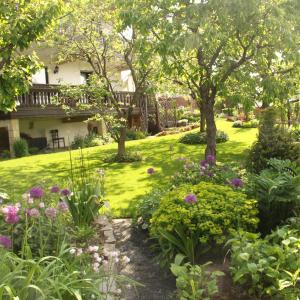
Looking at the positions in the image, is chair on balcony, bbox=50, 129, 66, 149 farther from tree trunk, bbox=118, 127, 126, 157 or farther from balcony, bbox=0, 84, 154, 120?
tree trunk, bbox=118, 127, 126, 157

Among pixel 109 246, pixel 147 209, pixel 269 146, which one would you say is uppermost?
pixel 269 146

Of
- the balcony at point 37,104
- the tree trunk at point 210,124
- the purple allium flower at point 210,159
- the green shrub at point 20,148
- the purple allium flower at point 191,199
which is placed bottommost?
the green shrub at point 20,148

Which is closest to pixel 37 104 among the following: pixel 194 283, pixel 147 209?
pixel 147 209

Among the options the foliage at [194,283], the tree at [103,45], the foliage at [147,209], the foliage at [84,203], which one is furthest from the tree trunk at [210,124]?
the foliage at [194,283]

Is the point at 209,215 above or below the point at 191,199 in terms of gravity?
below

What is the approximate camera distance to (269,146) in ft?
25.6

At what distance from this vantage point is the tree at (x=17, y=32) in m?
6.65

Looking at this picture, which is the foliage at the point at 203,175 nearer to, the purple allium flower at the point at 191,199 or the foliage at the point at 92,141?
the purple allium flower at the point at 191,199

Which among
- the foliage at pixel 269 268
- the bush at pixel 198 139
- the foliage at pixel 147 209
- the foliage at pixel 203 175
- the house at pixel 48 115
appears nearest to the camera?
the foliage at pixel 269 268

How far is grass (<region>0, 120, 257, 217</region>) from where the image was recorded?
8688mm

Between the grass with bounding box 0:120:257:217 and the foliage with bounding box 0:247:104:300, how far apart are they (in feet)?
11.7

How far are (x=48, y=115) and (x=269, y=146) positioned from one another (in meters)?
14.4

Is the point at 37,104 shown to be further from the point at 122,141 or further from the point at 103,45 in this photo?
the point at 122,141

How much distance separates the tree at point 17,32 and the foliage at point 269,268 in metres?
4.56
